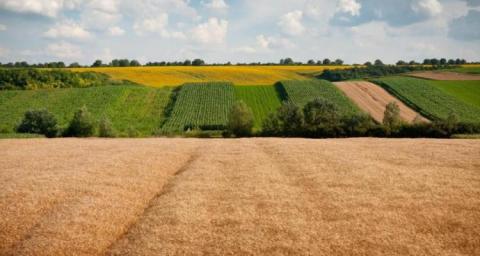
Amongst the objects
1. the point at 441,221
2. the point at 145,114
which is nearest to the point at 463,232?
the point at 441,221

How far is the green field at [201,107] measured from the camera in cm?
6875

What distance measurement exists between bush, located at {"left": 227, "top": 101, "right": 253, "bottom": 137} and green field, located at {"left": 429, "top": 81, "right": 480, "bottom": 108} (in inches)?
1996

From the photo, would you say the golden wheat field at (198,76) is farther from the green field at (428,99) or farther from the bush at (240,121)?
the bush at (240,121)

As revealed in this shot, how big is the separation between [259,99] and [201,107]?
48.4 ft

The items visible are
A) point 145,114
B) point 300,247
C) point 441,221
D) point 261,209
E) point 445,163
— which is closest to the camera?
point 300,247

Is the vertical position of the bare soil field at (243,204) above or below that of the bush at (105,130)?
above

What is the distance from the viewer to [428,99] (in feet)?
281

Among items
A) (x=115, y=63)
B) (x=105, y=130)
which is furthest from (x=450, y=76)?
(x=115, y=63)

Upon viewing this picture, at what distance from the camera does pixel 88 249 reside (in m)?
12.3

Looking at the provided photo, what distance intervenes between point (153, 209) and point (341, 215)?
692cm

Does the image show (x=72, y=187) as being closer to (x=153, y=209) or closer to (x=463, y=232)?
(x=153, y=209)

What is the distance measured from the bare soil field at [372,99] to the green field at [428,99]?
6.76ft

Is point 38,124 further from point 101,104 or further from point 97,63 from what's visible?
point 97,63

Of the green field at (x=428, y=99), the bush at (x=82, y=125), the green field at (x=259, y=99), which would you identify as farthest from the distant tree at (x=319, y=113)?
the bush at (x=82, y=125)
